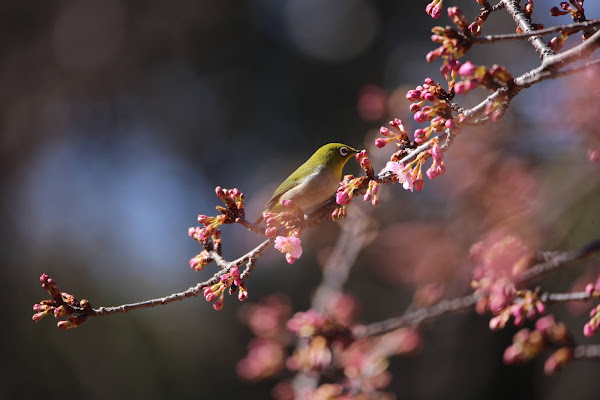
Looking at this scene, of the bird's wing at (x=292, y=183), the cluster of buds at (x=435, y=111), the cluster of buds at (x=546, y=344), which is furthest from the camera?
the bird's wing at (x=292, y=183)

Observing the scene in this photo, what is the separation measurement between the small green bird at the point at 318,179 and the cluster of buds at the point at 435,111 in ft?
3.25

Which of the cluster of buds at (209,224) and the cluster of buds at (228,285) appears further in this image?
the cluster of buds at (209,224)

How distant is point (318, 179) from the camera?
252cm

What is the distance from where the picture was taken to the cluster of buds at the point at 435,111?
4.70ft

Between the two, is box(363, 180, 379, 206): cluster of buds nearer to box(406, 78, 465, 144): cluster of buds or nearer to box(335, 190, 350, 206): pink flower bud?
box(335, 190, 350, 206): pink flower bud

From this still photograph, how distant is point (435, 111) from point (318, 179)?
1127 mm

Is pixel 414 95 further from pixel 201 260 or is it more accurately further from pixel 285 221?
pixel 201 260

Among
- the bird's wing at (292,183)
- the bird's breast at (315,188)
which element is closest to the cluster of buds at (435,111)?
the bird's breast at (315,188)

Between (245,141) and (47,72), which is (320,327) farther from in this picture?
(47,72)

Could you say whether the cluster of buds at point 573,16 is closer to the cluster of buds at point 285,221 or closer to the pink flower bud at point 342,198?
the pink flower bud at point 342,198

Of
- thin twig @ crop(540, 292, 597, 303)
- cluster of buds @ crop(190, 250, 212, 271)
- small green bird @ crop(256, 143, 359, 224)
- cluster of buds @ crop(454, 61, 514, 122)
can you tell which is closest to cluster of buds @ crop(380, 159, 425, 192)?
cluster of buds @ crop(454, 61, 514, 122)

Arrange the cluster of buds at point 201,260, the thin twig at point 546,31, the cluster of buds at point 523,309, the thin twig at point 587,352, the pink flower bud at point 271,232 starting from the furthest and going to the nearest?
the thin twig at point 587,352, the cluster of buds at point 523,309, the cluster of buds at point 201,260, the pink flower bud at point 271,232, the thin twig at point 546,31

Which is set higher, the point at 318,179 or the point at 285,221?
the point at 318,179

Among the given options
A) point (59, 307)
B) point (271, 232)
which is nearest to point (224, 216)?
point (271, 232)
